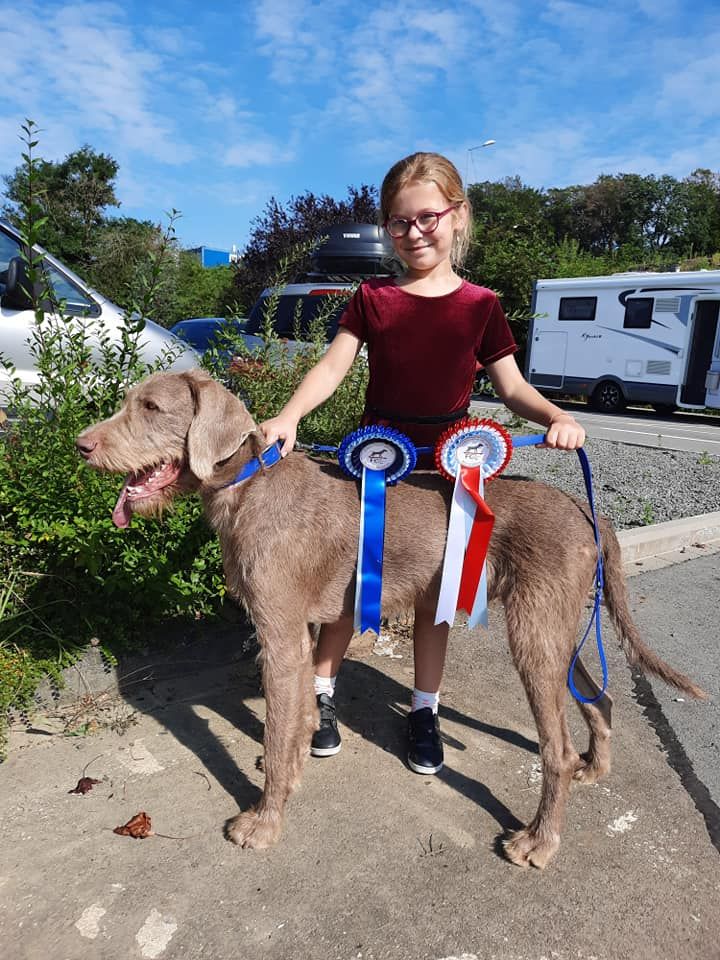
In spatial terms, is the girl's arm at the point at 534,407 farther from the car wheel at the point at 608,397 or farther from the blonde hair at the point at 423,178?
the car wheel at the point at 608,397

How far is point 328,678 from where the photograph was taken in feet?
11.0

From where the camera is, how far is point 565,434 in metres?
2.55

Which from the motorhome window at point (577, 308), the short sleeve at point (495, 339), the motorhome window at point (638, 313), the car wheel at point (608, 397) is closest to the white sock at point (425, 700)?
the short sleeve at point (495, 339)

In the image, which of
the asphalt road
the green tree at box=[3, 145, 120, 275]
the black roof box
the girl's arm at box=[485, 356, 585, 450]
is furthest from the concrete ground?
the green tree at box=[3, 145, 120, 275]

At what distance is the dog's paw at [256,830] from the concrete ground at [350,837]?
0.16 feet

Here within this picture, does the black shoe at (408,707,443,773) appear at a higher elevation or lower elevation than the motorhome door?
lower

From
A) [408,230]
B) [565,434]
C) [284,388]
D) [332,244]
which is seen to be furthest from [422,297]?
[332,244]

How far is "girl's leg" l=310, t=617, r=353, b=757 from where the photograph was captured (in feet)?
10.4

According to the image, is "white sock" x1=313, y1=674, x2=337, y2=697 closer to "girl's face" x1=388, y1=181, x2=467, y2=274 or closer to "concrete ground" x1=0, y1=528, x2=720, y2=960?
"concrete ground" x1=0, y1=528, x2=720, y2=960

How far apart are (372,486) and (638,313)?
19035mm

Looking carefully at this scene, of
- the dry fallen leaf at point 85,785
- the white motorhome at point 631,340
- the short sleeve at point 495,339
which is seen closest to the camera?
the dry fallen leaf at point 85,785

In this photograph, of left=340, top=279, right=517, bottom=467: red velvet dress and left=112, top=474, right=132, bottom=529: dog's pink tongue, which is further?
left=340, top=279, right=517, bottom=467: red velvet dress

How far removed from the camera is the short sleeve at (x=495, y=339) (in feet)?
9.77

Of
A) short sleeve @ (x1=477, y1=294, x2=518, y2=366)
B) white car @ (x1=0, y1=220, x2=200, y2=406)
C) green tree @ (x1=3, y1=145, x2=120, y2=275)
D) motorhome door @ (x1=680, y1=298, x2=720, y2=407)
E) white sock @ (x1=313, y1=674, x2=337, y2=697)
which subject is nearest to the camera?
short sleeve @ (x1=477, y1=294, x2=518, y2=366)
